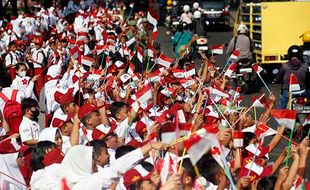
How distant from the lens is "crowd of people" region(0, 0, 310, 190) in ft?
21.9

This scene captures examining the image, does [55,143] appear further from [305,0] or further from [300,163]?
[305,0]

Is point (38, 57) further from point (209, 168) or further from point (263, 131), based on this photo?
point (209, 168)

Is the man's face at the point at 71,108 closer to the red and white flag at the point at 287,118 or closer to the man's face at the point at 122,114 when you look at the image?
the man's face at the point at 122,114

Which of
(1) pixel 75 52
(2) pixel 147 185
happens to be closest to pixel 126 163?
(2) pixel 147 185

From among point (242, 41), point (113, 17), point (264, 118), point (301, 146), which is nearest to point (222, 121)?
point (264, 118)

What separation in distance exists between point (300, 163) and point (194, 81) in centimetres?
499

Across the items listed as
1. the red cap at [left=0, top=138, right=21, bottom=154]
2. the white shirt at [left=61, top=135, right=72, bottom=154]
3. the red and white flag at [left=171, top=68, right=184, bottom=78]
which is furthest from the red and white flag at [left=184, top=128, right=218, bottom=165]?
the red and white flag at [left=171, top=68, right=184, bottom=78]

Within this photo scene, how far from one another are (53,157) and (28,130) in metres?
2.45

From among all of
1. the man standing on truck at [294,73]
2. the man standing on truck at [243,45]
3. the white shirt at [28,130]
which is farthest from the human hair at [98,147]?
the man standing on truck at [243,45]

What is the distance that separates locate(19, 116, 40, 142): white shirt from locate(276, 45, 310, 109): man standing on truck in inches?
191

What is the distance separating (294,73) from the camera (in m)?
13.3

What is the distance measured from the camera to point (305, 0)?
66.1 feet

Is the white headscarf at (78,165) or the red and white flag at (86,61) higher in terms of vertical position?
the white headscarf at (78,165)

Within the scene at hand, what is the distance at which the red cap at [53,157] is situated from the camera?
284 inches
